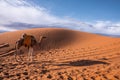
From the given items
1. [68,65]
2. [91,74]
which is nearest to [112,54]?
[68,65]

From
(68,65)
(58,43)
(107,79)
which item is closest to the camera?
(107,79)

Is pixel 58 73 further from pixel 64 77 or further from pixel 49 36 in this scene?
pixel 49 36

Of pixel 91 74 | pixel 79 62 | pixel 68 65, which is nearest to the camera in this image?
pixel 91 74

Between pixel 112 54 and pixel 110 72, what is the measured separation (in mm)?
5000

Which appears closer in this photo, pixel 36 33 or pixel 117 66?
pixel 117 66

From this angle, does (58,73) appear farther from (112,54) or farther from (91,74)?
Answer: (112,54)

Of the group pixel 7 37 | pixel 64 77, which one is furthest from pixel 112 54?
pixel 7 37

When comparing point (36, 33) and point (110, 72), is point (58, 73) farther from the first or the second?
point (36, 33)

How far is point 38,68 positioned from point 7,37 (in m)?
13.8

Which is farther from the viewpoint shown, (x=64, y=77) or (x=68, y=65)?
(x=68, y=65)

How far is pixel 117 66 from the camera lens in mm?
12227

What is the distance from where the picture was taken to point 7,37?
24641mm

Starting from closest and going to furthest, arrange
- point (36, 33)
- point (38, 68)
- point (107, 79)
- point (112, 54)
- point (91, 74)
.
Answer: point (107, 79) < point (91, 74) < point (38, 68) < point (112, 54) < point (36, 33)

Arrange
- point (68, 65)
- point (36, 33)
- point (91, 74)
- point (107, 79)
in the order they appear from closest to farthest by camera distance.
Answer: point (107, 79)
point (91, 74)
point (68, 65)
point (36, 33)
